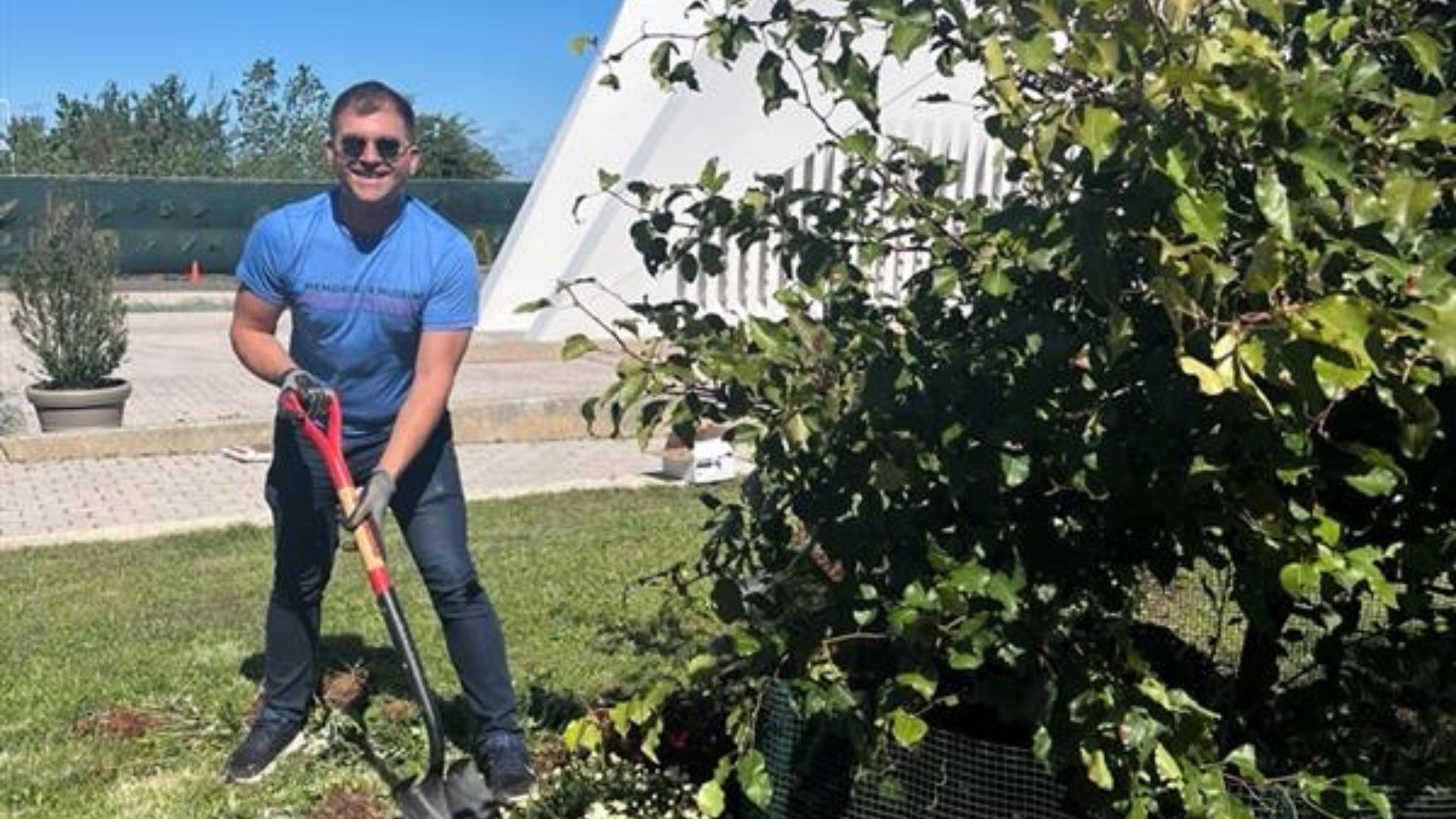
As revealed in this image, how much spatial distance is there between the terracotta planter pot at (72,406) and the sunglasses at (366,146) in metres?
8.29

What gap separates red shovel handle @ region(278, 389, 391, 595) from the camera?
3.52m

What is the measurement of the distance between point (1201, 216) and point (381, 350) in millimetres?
2587

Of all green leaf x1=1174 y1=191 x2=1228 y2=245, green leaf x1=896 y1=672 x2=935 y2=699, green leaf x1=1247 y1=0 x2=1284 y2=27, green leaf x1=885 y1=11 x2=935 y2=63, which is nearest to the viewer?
green leaf x1=1174 y1=191 x2=1228 y2=245

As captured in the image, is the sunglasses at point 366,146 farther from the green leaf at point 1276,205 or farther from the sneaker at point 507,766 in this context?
the green leaf at point 1276,205

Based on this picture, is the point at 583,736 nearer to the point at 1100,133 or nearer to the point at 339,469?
the point at 339,469

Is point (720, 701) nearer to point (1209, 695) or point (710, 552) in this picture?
point (710, 552)

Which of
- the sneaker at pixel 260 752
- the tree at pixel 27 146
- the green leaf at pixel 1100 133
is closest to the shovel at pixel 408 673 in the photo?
the sneaker at pixel 260 752

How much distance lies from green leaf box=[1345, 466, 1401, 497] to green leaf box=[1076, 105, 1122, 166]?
0.61 meters

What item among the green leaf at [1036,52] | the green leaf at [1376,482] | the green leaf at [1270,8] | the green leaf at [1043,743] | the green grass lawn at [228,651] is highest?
the green leaf at [1270,8]

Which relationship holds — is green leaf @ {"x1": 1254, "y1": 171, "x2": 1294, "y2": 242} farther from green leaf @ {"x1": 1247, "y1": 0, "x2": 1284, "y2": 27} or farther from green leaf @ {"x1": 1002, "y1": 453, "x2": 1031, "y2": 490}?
green leaf @ {"x1": 1002, "y1": 453, "x2": 1031, "y2": 490}

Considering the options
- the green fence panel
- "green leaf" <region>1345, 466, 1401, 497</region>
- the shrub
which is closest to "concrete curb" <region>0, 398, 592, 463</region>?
the shrub

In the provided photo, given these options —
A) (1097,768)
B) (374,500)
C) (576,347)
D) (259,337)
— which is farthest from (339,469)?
(1097,768)

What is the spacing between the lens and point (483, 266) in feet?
101

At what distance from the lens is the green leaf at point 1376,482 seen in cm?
209
